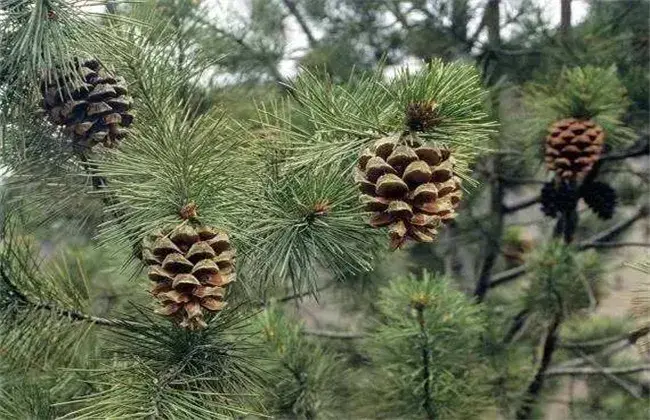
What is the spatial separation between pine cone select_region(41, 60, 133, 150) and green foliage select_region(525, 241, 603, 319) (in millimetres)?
806

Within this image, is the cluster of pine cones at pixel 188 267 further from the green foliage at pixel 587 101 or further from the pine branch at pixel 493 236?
the pine branch at pixel 493 236

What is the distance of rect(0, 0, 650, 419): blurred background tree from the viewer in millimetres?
628

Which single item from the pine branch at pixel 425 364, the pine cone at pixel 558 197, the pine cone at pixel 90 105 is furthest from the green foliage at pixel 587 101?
the pine cone at pixel 90 105

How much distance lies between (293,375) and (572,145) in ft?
1.61

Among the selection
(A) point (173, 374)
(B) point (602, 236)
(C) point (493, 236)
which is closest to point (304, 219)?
(A) point (173, 374)

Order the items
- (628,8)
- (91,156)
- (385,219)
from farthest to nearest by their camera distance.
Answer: (628,8) < (91,156) < (385,219)

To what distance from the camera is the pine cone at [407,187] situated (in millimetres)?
563

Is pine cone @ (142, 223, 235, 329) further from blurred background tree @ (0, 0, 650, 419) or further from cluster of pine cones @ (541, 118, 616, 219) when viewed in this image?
cluster of pine cones @ (541, 118, 616, 219)

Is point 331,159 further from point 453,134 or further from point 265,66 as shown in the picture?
point 265,66

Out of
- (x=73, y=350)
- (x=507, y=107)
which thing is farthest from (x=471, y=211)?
(x=73, y=350)

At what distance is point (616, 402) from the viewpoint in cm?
187

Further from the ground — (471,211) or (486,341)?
(471,211)

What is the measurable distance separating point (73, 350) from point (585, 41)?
1.09 meters

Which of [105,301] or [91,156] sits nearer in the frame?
[91,156]
